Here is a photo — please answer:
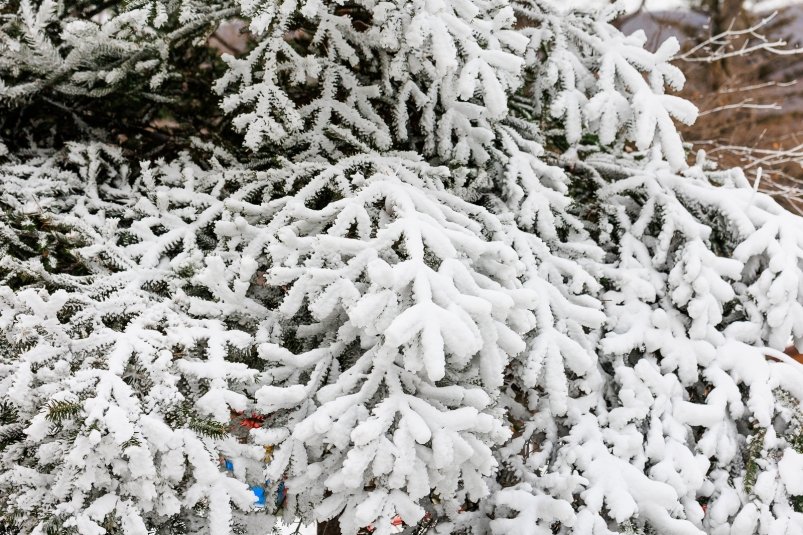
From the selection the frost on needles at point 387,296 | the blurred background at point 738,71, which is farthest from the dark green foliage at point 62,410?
the blurred background at point 738,71

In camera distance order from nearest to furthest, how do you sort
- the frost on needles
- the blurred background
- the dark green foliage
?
the dark green foliage < the frost on needles < the blurred background

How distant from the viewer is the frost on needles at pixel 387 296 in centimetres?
163

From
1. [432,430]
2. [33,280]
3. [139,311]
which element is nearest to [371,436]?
[432,430]

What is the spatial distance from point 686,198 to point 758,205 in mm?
284

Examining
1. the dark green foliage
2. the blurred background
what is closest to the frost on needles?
the dark green foliage

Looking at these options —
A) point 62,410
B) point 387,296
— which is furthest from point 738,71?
point 62,410

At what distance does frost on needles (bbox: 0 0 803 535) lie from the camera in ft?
5.35

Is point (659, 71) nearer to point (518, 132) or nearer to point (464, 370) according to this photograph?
point (518, 132)

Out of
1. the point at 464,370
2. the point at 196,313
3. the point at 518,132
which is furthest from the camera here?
the point at 518,132

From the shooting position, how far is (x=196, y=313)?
198 cm

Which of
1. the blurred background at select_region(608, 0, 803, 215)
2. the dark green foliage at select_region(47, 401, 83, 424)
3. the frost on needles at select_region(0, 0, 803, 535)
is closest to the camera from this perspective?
the dark green foliage at select_region(47, 401, 83, 424)

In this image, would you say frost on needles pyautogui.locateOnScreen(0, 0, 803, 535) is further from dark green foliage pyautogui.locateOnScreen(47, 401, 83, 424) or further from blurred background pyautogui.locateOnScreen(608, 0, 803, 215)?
blurred background pyautogui.locateOnScreen(608, 0, 803, 215)

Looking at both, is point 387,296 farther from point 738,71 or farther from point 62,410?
point 738,71

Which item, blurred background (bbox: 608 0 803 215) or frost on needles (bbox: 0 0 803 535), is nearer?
frost on needles (bbox: 0 0 803 535)
